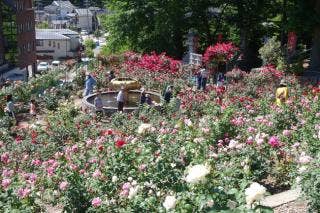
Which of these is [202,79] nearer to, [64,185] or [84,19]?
[64,185]

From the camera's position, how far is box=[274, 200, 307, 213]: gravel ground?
250 inches

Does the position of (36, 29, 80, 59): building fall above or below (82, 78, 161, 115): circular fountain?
below

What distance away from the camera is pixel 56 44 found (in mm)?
89562

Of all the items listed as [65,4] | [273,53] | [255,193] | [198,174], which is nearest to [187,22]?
[273,53]

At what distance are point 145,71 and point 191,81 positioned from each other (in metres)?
2.16

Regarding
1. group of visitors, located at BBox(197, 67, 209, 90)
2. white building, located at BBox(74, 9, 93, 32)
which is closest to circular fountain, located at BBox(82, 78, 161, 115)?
group of visitors, located at BBox(197, 67, 209, 90)

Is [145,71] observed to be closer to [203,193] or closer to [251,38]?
[251,38]

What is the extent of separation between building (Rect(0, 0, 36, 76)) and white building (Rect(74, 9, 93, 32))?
75.3 metres

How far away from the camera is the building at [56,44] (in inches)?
3420

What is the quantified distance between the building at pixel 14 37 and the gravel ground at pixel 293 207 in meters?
42.2

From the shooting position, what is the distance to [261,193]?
12.6 ft

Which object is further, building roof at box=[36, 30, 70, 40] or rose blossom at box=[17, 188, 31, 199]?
building roof at box=[36, 30, 70, 40]

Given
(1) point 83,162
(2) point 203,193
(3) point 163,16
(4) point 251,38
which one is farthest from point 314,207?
(4) point 251,38

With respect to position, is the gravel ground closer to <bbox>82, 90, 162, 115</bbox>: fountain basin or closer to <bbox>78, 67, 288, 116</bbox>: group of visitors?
<bbox>78, 67, 288, 116</bbox>: group of visitors
